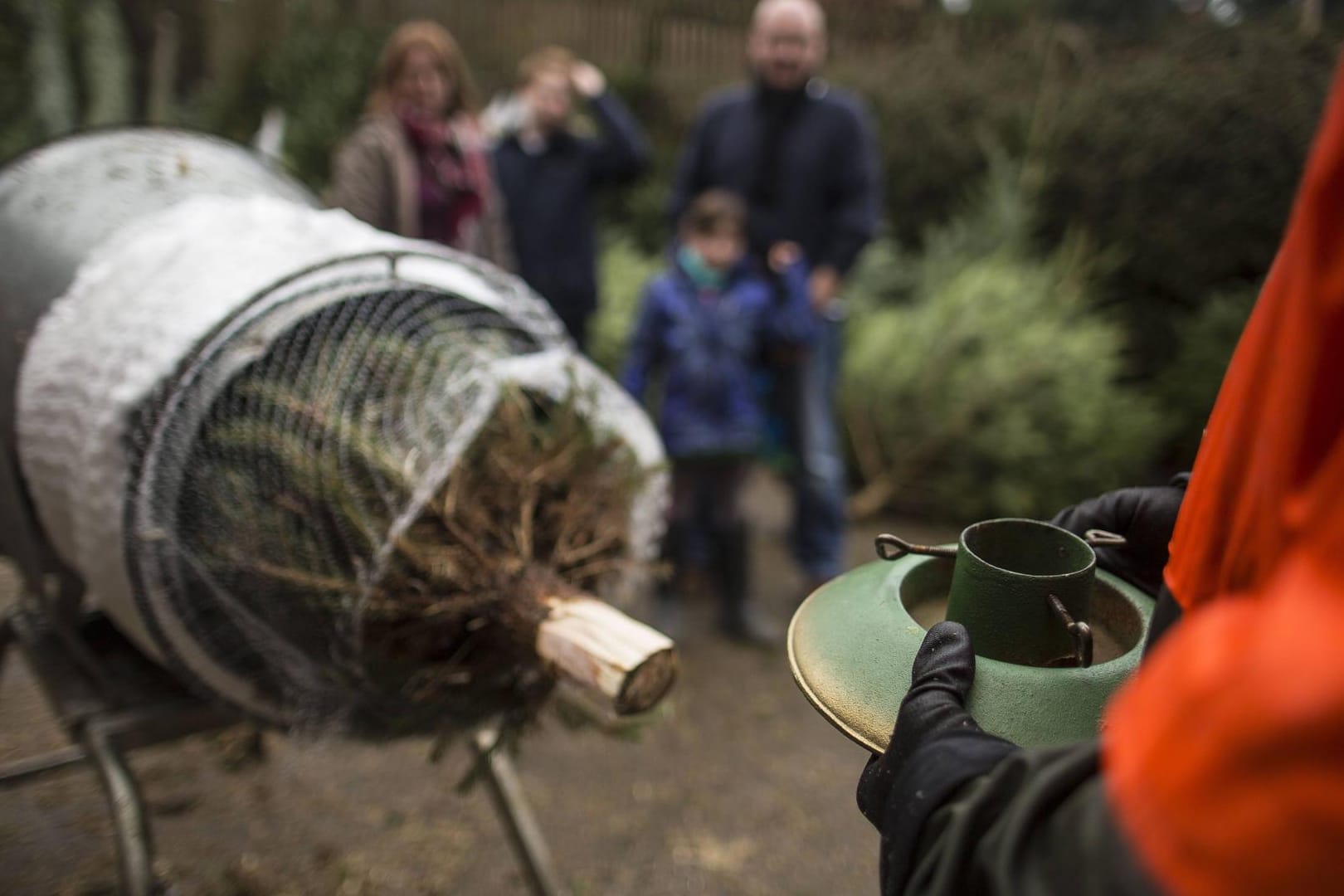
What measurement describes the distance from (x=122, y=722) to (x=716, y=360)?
2.35 m

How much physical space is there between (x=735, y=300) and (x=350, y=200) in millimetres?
1405

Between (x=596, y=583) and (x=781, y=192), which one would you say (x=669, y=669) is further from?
(x=781, y=192)

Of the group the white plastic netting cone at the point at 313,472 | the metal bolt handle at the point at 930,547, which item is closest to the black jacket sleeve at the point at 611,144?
the white plastic netting cone at the point at 313,472

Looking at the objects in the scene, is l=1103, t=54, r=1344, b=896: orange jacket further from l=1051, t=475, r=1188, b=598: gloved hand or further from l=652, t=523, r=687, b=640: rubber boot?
l=652, t=523, r=687, b=640: rubber boot

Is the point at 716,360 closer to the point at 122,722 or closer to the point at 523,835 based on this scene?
the point at 523,835

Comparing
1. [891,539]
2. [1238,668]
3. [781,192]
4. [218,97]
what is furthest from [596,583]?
[218,97]

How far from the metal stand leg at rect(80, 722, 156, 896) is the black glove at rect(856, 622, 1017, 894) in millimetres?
1336

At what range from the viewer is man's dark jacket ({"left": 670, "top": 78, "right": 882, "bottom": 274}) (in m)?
4.09

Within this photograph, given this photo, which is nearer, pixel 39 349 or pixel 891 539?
pixel 891 539

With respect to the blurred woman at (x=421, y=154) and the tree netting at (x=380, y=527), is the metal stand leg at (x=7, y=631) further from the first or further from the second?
the blurred woman at (x=421, y=154)

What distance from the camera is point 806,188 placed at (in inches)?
162

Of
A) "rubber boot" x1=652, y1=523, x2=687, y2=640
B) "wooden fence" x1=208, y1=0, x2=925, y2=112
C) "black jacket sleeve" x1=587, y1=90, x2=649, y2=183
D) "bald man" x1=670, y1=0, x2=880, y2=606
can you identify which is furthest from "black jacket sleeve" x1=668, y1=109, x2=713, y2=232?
"wooden fence" x1=208, y1=0, x2=925, y2=112

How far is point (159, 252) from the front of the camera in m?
1.93

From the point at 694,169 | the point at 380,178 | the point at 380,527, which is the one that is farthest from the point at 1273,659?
the point at 694,169
